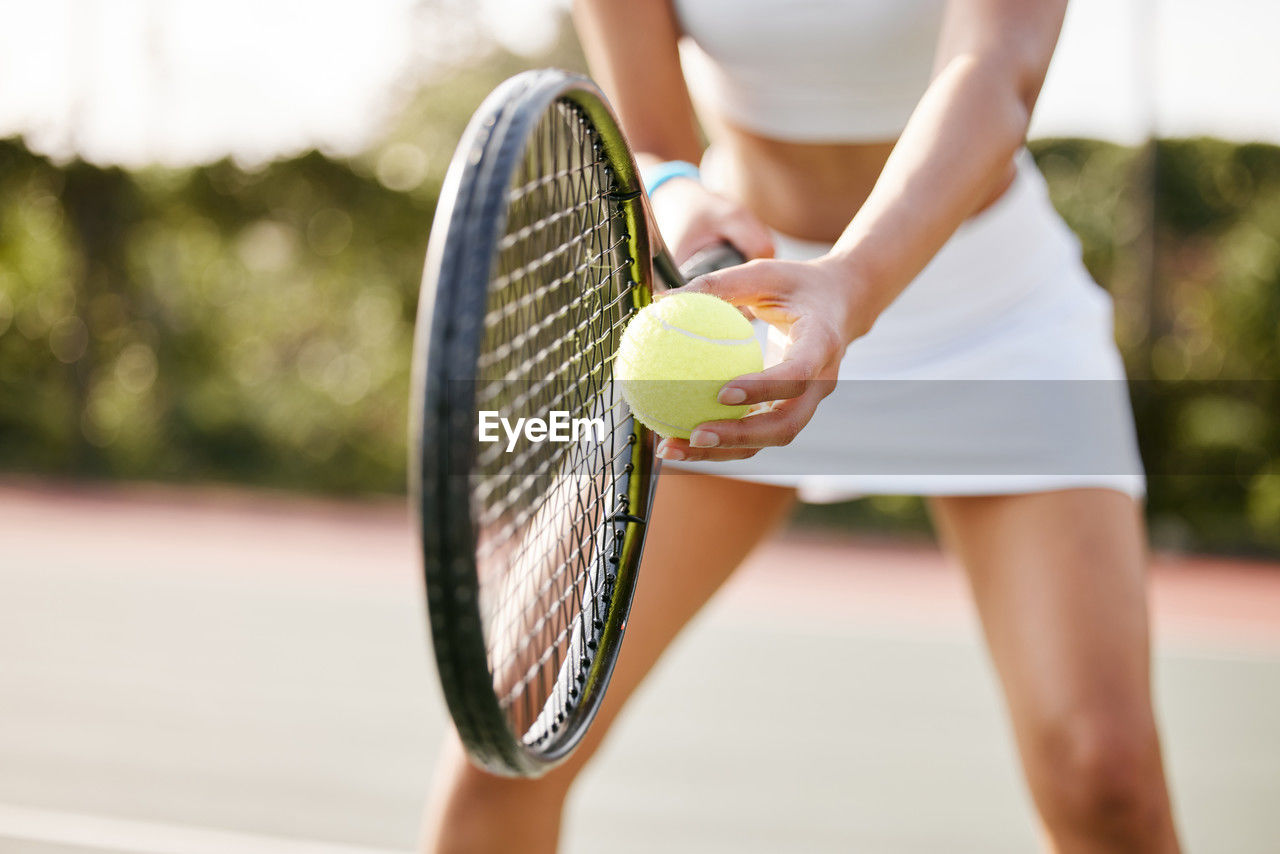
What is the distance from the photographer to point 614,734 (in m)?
3.49

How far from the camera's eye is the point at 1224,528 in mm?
7246

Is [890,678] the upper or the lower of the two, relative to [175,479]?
upper

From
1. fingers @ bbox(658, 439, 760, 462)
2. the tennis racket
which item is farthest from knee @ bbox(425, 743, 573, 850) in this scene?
fingers @ bbox(658, 439, 760, 462)

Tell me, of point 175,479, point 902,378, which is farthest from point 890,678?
point 175,479

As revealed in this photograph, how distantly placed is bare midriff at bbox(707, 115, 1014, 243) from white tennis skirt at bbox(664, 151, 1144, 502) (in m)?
0.03

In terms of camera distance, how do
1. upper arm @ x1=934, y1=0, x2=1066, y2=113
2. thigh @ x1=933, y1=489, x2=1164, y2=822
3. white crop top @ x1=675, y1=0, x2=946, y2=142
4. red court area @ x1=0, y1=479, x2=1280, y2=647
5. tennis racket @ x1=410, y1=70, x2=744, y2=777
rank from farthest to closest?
red court area @ x1=0, y1=479, x2=1280, y2=647 → white crop top @ x1=675, y1=0, x2=946, y2=142 → thigh @ x1=933, y1=489, x2=1164, y2=822 → upper arm @ x1=934, y1=0, x2=1066, y2=113 → tennis racket @ x1=410, y1=70, x2=744, y2=777

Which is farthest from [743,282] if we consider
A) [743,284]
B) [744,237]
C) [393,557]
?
[393,557]

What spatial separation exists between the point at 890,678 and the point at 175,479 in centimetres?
613

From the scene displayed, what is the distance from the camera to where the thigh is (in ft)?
4.12

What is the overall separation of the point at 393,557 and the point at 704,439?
6.09 metres

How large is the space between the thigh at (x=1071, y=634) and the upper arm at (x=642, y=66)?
0.60 metres

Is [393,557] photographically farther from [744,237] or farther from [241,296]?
[744,237]

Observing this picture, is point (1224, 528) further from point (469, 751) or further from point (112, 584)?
point (469, 751)

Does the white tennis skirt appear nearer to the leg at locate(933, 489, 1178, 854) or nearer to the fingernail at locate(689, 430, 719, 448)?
the leg at locate(933, 489, 1178, 854)
